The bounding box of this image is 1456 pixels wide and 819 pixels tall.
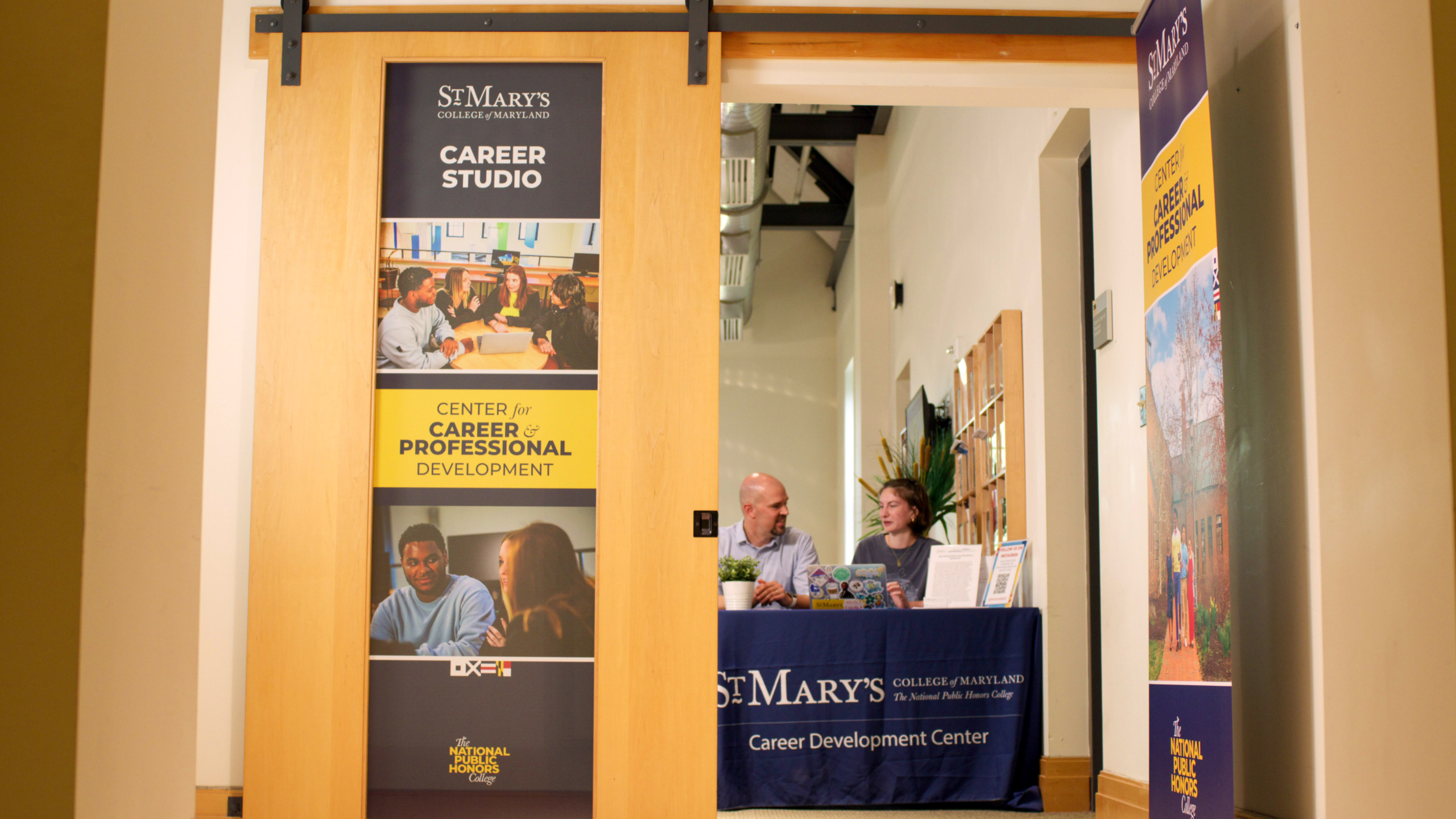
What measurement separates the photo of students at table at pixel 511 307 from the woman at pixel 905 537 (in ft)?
7.43

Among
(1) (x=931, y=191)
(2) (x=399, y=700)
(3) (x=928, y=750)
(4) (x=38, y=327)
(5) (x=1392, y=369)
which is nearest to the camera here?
(4) (x=38, y=327)

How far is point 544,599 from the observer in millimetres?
3393

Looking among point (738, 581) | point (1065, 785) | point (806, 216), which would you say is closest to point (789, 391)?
point (806, 216)

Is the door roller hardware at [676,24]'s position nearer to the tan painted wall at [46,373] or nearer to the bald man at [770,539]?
the bald man at [770,539]

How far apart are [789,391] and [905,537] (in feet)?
31.4

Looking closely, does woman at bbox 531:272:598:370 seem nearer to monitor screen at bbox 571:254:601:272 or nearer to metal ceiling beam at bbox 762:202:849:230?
monitor screen at bbox 571:254:601:272

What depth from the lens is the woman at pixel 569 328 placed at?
3484mm

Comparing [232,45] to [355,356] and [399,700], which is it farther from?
[399,700]

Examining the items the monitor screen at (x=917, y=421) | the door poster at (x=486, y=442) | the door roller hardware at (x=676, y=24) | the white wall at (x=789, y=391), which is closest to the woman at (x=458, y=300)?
the door poster at (x=486, y=442)

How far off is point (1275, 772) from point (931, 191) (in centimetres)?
544

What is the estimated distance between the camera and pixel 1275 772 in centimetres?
266

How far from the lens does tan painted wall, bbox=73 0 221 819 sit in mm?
1160

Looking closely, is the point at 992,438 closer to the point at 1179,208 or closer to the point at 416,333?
the point at 1179,208

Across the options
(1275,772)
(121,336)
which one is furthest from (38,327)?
(1275,772)
